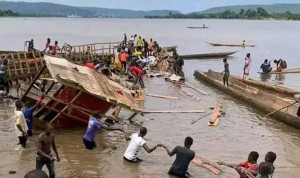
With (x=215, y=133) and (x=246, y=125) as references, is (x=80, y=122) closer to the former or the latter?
(x=215, y=133)

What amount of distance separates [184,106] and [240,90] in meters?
4.29

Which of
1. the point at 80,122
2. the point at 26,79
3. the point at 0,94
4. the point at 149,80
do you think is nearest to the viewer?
the point at 80,122

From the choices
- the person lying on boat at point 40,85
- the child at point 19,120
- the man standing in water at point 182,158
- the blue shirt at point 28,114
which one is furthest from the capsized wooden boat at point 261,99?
the child at point 19,120

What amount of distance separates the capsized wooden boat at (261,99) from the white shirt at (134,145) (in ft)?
24.4

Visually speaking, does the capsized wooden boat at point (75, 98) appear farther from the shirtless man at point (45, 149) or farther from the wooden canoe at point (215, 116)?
the shirtless man at point (45, 149)

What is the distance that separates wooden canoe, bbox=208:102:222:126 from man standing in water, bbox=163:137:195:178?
6666 millimetres

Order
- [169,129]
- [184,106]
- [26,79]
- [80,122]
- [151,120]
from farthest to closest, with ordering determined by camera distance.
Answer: [26,79] → [184,106] → [151,120] → [169,129] → [80,122]

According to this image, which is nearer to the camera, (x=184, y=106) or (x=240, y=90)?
(x=184, y=106)

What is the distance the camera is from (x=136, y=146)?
11.9 meters

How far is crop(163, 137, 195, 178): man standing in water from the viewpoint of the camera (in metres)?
10.7

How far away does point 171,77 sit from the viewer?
28656mm

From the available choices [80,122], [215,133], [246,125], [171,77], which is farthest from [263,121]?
[171,77]

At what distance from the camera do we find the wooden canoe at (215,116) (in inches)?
702

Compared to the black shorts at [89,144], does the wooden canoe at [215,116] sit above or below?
below
